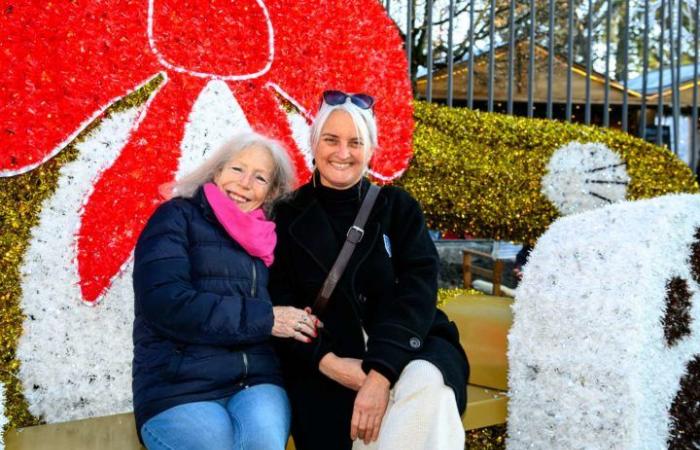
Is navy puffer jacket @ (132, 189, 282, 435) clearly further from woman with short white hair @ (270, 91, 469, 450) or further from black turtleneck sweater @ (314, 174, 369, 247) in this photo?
black turtleneck sweater @ (314, 174, 369, 247)

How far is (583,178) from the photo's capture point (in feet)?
12.1

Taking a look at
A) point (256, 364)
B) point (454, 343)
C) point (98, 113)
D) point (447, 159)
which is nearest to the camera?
point (256, 364)

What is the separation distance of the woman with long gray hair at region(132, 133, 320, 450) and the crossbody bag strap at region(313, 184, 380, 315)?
0.06 m

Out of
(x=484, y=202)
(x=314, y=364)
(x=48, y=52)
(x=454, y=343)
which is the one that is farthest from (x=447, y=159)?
(x=48, y=52)

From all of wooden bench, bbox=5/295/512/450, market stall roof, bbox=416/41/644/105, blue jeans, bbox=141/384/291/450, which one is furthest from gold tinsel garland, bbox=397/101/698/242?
blue jeans, bbox=141/384/291/450

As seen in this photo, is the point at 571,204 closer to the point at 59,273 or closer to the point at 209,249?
the point at 209,249

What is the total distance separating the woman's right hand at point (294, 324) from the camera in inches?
79.4

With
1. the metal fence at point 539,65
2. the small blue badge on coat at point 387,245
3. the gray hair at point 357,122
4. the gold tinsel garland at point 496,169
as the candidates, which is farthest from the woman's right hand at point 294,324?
the metal fence at point 539,65

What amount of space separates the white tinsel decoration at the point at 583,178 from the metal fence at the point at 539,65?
A: 0.37 metres

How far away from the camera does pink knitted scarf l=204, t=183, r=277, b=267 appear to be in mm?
2033

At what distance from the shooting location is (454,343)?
2217 millimetres

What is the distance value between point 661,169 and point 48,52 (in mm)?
3432

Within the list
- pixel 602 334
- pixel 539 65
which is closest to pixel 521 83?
pixel 539 65

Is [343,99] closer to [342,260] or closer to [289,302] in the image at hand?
[342,260]
